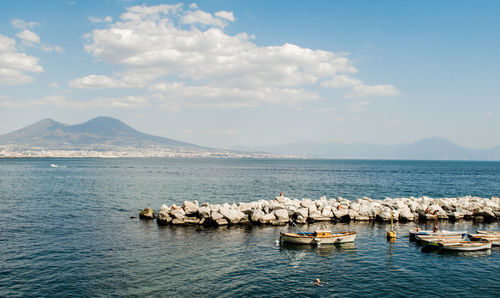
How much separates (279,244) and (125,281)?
41.1 ft

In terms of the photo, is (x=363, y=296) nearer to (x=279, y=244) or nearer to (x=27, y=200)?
(x=279, y=244)

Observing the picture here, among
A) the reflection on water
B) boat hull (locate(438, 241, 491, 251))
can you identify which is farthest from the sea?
boat hull (locate(438, 241, 491, 251))

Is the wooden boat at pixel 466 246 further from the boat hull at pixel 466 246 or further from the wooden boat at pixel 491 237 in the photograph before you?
the wooden boat at pixel 491 237

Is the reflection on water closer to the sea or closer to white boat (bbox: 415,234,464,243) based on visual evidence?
the sea

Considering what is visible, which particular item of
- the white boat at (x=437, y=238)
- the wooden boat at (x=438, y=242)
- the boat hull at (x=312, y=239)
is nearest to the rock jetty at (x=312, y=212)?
the boat hull at (x=312, y=239)

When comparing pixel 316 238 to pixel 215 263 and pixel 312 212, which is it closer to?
pixel 215 263

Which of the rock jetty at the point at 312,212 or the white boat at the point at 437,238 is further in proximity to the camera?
the rock jetty at the point at 312,212

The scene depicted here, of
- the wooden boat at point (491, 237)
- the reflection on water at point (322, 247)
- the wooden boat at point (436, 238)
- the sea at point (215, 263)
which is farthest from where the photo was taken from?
the wooden boat at point (491, 237)

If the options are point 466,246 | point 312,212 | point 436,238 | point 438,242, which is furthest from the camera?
point 312,212

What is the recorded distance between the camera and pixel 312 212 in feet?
121

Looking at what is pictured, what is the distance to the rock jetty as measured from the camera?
34.1 meters

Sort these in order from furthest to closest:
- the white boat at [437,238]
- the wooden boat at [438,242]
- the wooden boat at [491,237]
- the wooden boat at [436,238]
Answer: the wooden boat at [491,237], the white boat at [437,238], the wooden boat at [436,238], the wooden boat at [438,242]

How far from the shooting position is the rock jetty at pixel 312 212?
34125 mm

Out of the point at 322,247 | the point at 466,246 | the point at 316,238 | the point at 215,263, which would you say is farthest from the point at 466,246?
the point at 215,263
